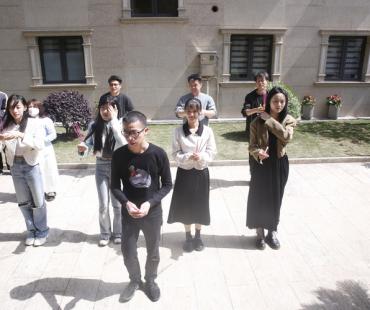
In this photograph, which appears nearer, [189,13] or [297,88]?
[189,13]

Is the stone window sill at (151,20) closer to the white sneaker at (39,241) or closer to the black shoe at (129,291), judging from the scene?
the white sneaker at (39,241)

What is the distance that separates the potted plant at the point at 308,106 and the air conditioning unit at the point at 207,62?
354 centimetres

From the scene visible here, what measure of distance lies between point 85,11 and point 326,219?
9.60 metres

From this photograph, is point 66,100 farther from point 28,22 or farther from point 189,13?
point 189,13

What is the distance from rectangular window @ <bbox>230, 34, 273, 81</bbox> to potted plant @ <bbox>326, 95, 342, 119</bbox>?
8.06ft

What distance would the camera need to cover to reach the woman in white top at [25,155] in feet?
13.4

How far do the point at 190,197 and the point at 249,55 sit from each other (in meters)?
9.07

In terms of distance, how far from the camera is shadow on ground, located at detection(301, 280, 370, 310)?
11.0 feet

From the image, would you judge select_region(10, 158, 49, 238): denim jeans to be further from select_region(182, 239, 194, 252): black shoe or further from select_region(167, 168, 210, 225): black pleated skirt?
select_region(182, 239, 194, 252): black shoe

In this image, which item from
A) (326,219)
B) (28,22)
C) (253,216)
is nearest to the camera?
(253,216)

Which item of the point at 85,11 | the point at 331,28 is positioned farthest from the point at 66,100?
the point at 331,28

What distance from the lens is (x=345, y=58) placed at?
40.8 feet

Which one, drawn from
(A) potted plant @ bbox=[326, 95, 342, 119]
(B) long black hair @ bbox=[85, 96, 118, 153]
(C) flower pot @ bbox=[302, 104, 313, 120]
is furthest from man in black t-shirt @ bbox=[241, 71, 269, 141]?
(A) potted plant @ bbox=[326, 95, 342, 119]

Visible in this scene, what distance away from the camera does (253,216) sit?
4.34 m
